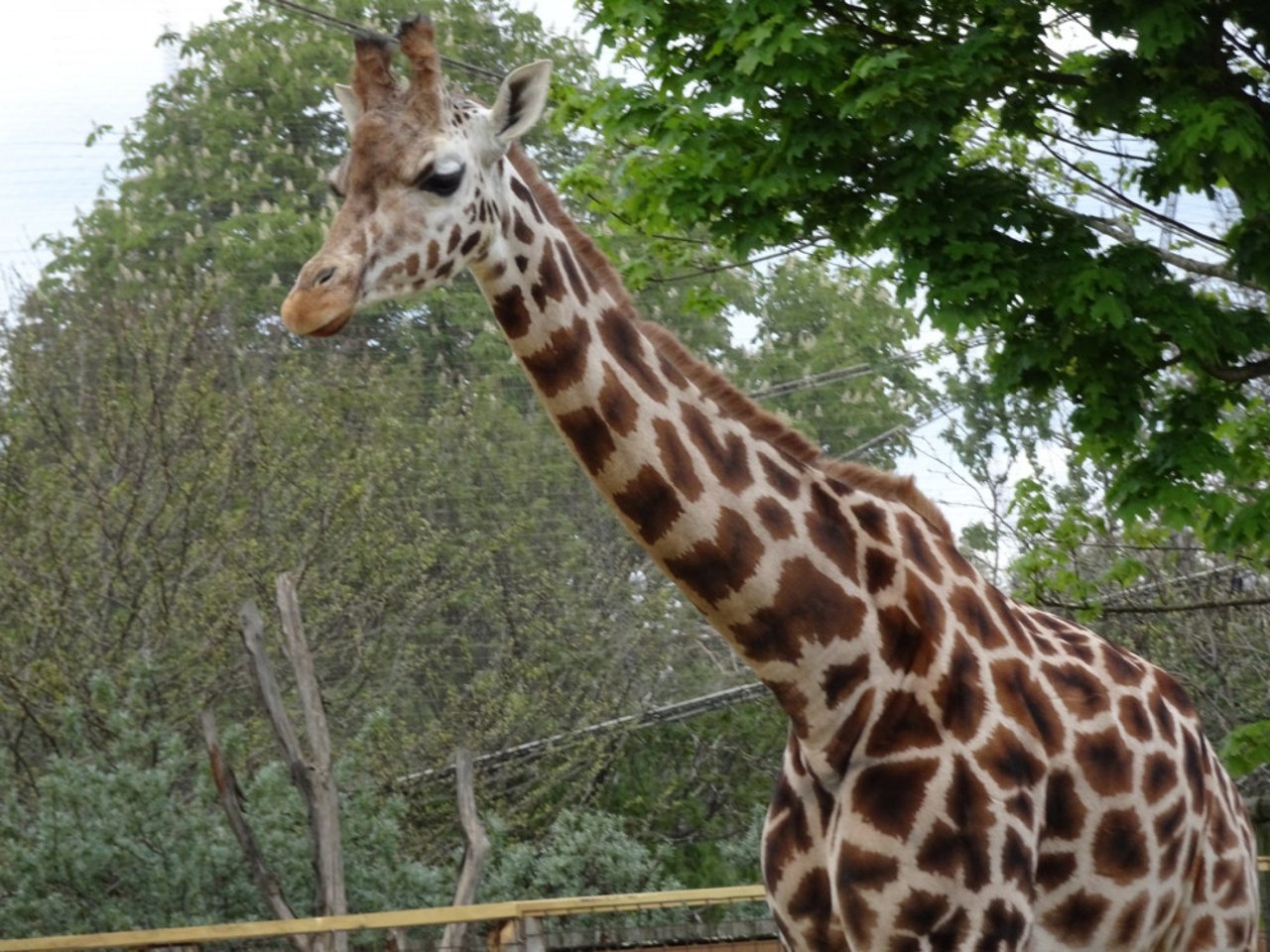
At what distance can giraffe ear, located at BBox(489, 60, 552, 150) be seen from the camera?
427cm

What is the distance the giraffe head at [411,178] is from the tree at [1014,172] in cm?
349

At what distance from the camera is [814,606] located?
451 cm

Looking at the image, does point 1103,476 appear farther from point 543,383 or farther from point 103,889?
point 543,383

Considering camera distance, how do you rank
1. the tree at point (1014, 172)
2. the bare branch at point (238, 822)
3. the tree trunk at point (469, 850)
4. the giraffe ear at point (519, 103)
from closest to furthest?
the giraffe ear at point (519, 103), the tree at point (1014, 172), the bare branch at point (238, 822), the tree trunk at point (469, 850)

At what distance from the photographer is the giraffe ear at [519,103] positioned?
4270 mm

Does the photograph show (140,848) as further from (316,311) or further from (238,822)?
(316,311)

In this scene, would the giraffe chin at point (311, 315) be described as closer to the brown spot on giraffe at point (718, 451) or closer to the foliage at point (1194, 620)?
the brown spot on giraffe at point (718, 451)

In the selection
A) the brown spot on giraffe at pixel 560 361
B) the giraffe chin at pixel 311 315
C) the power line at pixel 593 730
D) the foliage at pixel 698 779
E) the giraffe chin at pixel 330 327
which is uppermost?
the giraffe chin at pixel 311 315

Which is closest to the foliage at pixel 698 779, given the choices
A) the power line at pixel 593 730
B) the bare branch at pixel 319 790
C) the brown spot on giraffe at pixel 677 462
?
the power line at pixel 593 730

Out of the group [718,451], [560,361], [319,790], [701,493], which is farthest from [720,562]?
[319,790]

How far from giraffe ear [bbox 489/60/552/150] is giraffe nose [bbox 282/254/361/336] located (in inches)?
23.5

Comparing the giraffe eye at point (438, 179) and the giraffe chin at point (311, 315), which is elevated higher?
the giraffe eye at point (438, 179)

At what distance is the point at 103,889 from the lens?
11.2m

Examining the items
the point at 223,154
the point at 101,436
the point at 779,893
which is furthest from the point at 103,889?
the point at 223,154
